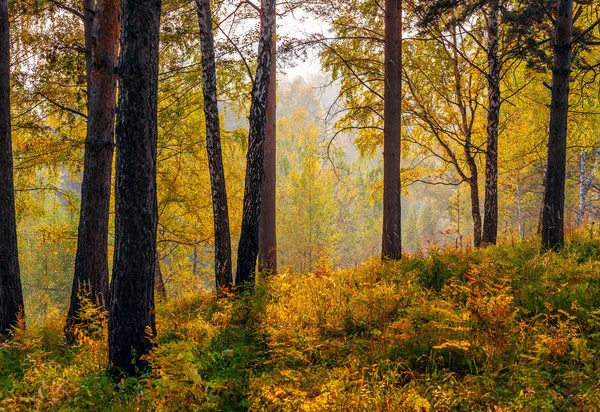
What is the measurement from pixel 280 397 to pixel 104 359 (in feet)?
8.29

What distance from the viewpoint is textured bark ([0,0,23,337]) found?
7266 mm

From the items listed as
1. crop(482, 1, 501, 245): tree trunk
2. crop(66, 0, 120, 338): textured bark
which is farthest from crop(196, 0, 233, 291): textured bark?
crop(482, 1, 501, 245): tree trunk

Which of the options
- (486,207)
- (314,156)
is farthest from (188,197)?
(314,156)

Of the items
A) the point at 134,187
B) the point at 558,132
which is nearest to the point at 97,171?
the point at 134,187

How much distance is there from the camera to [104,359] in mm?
5172

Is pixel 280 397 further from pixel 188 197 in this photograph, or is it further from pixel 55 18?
pixel 188 197

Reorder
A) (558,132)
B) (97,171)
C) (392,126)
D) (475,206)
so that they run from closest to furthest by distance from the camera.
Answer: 1. (97,171)
2. (558,132)
3. (392,126)
4. (475,206)

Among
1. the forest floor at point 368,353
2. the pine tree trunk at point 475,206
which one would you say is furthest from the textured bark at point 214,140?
the pine tree trunk at point 475,206

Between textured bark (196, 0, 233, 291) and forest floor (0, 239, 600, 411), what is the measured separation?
50.6 inches

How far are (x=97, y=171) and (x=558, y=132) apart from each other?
7907 mm

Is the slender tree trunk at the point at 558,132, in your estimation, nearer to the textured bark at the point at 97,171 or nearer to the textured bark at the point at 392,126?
the textured bark at the point at 392,126

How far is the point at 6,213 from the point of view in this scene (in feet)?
24.0

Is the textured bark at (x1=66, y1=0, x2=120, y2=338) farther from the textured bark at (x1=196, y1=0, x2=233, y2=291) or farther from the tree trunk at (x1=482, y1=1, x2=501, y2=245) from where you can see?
the tree trunk at (x1=482, y1=1, x2=501, y2=245)

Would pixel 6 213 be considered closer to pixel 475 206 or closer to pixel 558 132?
pixel 558 132
